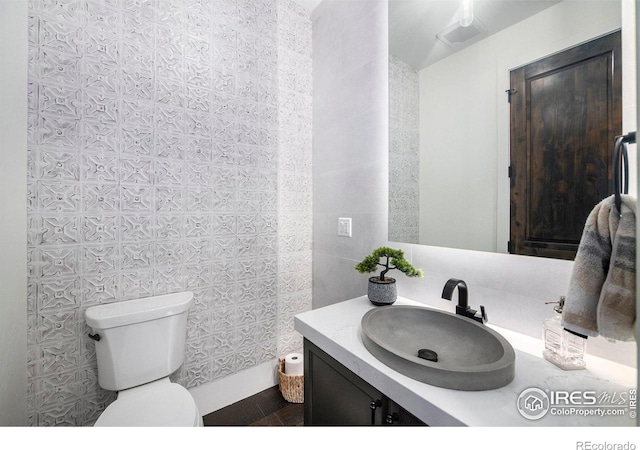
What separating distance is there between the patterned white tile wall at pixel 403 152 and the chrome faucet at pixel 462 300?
31 cm

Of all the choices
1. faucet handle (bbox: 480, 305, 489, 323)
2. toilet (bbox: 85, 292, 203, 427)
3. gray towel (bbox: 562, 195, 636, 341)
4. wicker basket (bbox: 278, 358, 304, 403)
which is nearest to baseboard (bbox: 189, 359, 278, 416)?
wicker basket (bbox: 278, 358, 304, 403)

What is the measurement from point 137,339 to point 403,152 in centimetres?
147

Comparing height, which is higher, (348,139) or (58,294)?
(348,139)

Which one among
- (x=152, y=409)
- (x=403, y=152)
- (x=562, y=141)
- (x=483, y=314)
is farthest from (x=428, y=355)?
(x=152, y=409)

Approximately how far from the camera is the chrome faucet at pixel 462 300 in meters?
0.83

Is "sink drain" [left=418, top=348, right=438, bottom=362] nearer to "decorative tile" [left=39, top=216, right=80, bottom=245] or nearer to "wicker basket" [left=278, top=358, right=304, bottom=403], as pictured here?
"wicker basket" [left=278, top=358, right=304, bottom=403]

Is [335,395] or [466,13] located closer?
[335,395]

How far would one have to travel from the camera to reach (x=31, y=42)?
3.36 feet

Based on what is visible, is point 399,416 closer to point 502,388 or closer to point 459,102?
point 502,388

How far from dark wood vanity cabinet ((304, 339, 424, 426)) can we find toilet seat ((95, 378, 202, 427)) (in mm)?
441

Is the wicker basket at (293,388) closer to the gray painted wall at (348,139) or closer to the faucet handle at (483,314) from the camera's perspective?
the gray painted wall at (348,139)

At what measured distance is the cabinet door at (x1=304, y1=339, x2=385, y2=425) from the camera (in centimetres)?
70

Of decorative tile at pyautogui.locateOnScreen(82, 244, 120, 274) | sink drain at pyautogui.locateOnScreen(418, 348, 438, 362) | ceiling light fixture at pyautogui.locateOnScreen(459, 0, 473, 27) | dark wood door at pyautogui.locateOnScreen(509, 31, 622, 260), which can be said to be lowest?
sink drain at pyautogui.locateOnScreen(418, 348, 438, 362)

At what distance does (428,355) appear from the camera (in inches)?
32.1
